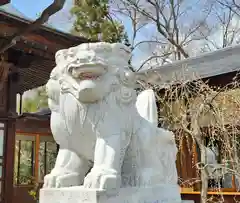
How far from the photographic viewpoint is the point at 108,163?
1913 mm

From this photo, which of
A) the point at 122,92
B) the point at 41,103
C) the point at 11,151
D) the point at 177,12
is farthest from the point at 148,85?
the point at 41,103

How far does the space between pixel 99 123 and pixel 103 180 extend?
0.36m

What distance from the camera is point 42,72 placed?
6762 mm

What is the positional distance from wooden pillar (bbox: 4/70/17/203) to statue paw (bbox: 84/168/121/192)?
4.65 metres

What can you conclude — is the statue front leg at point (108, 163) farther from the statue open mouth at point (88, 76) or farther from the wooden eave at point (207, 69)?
the wooden eave at point (207, 69)

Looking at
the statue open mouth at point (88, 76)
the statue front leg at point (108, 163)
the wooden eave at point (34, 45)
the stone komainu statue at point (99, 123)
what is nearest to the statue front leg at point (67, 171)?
the stone komainu statue at point (99, 123)

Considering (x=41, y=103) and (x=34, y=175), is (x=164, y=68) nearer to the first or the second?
(x=34, y=175)

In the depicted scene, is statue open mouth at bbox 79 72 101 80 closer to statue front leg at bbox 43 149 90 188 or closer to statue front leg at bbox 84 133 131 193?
statue front leg at bbox 84 133 131 193

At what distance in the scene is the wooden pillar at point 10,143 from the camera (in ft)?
19.6

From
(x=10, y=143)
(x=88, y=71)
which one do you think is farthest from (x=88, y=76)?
(x=10, y=143)

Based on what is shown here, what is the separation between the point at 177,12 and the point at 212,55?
8105 millimetres

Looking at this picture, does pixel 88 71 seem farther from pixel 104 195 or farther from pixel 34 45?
pixel 34 45

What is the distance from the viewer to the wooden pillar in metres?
5.98

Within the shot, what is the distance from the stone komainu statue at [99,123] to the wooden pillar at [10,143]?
437cm
